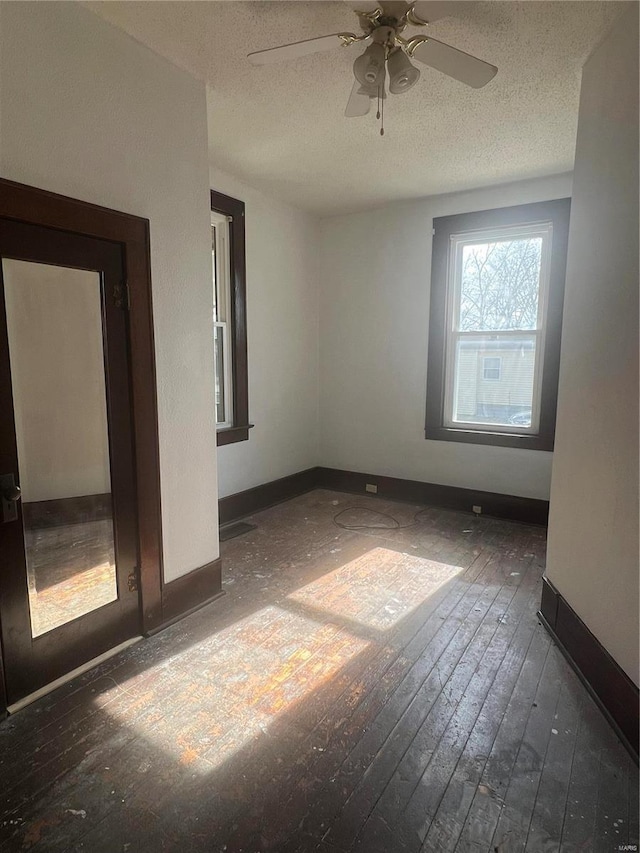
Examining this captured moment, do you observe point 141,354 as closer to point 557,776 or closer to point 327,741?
point 327,741

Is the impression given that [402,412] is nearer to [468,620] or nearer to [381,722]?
[468,620]

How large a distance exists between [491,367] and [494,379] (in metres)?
0.11

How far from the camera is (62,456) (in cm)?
203

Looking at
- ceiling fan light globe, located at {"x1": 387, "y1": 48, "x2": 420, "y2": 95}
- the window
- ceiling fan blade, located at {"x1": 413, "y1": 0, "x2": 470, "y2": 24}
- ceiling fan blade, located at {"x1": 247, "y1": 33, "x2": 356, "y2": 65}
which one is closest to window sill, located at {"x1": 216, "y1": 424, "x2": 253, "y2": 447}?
the window

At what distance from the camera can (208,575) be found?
2750 mm

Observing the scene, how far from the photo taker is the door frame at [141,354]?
6.32ft

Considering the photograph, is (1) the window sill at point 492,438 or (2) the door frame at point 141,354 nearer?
(2) the door frame at point 141,354

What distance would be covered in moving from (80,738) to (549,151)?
422cm

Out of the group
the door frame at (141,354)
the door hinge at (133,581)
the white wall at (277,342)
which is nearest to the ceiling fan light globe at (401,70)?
the door frame at (141,354)

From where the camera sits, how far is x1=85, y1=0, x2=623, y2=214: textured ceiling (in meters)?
1.96

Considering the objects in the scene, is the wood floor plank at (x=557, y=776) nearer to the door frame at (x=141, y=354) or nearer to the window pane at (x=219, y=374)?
the door frame at (x=141, y=354)

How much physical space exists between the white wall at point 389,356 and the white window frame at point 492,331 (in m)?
0.20

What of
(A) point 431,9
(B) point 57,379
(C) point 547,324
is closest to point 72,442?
(B) point 57,379

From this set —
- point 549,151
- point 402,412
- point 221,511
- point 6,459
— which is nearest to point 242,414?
point 221,511
